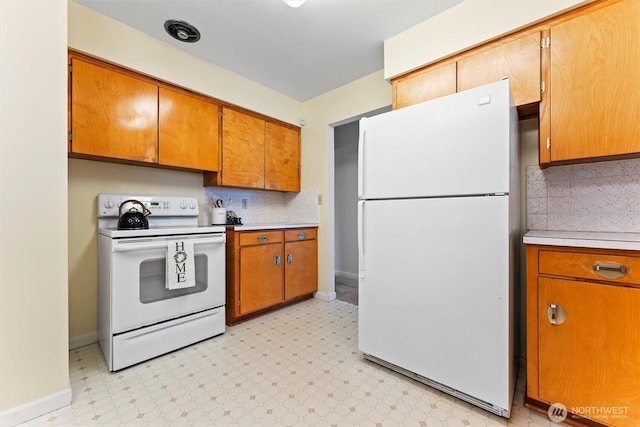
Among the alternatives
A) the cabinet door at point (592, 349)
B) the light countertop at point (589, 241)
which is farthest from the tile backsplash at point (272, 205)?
the cabinet door at point (592, 349)

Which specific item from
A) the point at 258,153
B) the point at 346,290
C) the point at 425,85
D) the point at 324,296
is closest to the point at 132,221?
the point at 258,153

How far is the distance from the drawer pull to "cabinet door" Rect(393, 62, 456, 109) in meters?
1.28

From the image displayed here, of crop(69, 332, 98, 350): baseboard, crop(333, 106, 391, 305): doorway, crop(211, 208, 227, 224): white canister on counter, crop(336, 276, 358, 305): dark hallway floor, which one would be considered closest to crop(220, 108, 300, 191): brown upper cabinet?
crop(211, 208, 227, 224): white canister on counter

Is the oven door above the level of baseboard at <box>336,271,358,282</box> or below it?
above

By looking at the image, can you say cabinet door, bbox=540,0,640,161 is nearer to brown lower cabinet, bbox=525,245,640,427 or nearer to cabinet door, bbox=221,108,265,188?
brown lower cabinet, bbox=525,245,640,427

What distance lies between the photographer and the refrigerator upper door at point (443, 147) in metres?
1.31

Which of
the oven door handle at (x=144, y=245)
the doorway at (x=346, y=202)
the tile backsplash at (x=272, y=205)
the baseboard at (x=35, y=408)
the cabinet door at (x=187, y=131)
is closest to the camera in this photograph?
the baseboard at (x=35, y=408)

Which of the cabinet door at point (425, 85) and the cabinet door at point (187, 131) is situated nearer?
the cabinet door at point (425, 85)

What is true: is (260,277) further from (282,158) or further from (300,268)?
(282,158)

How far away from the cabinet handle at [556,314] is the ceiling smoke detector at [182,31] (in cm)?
284

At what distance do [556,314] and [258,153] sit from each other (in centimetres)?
266
